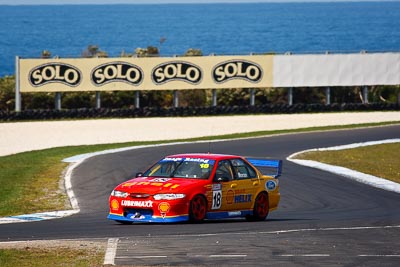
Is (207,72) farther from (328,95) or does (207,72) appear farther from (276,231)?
(276,231)

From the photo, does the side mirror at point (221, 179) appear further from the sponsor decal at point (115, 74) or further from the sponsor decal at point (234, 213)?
the sponsor decal at point (115, 74)

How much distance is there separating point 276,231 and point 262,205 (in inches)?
103

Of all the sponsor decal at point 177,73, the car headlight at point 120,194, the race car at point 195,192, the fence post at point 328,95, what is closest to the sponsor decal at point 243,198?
the race car at point 195,192

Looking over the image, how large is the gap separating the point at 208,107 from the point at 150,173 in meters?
35.7

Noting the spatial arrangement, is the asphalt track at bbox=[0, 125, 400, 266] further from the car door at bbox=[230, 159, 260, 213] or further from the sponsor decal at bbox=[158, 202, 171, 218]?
the car door at bbox=[230, 159, 260, 213]

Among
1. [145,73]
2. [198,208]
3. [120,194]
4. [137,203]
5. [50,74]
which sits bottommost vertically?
[198,208]

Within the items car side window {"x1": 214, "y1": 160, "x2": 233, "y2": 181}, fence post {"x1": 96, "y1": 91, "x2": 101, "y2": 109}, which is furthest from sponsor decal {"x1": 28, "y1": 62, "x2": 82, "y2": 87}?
car side window {"x1": 214, "y1": 160, "x2": 233, "y2": 181}

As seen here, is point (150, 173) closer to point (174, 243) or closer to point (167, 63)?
point (174, 243)

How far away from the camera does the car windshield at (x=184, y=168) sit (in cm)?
1891

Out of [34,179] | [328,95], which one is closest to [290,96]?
[328,95]

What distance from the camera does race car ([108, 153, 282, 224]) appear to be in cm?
1791

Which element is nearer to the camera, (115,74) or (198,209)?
(198,209)

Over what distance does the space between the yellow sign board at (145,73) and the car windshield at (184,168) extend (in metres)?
34.5

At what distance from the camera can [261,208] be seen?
65.1 feet
